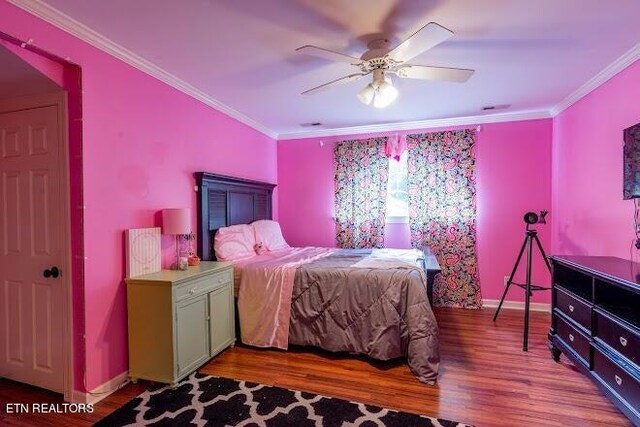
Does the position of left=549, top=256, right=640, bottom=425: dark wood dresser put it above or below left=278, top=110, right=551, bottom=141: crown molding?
below

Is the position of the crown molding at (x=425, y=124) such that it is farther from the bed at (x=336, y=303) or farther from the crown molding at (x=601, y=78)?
the bed at (x=336, y=303)

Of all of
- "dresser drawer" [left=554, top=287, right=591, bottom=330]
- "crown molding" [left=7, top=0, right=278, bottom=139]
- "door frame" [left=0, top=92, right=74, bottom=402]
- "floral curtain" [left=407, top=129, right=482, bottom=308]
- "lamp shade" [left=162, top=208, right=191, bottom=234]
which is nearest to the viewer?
"crown molding" [left=7, top=0, right=278, bottom=139]

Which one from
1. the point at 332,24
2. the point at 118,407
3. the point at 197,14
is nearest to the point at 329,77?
→ the point at 332,24

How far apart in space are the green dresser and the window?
2.84 m

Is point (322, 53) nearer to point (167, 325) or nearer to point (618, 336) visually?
point (167, 325)

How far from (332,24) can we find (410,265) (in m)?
1.96

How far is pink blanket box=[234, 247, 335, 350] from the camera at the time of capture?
289 centimetres

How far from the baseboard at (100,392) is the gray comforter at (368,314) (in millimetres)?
1307

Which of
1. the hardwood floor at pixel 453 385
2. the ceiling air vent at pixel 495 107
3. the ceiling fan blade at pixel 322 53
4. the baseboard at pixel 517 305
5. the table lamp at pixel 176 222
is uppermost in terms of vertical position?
the ceiling air vent at pixel 495 107

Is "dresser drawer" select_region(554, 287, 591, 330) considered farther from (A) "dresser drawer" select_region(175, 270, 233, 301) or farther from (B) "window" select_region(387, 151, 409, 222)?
(A) "dresser drawer" select_region(175, 270, 233, 301)

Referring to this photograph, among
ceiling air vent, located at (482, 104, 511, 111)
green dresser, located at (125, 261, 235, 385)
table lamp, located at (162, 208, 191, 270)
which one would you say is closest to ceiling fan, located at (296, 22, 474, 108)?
table lamp, located at (162, 208, 191, 270)

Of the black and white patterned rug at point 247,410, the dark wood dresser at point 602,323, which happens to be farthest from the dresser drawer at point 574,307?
the black and white patterned rug at point 247,410

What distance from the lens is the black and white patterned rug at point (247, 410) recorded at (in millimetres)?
1912

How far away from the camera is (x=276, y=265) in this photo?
3039mm
